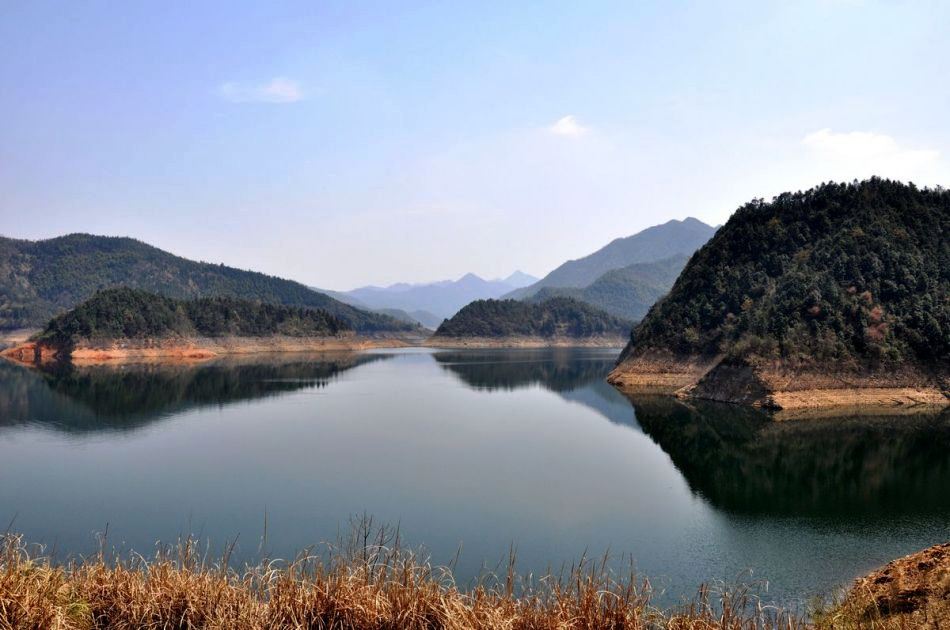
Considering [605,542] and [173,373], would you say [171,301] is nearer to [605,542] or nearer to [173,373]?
[173,373]

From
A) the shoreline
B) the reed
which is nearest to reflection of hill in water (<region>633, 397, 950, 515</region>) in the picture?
the reed

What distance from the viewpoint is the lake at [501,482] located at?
21219mm

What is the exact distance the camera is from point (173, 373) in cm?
9412

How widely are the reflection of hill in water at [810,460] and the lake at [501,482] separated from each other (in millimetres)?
189

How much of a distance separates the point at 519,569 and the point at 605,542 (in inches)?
176

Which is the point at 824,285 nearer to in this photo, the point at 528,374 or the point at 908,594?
the point at 528,374

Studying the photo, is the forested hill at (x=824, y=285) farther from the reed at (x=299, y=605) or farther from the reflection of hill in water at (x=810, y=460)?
the reed at (x=299, y=605)

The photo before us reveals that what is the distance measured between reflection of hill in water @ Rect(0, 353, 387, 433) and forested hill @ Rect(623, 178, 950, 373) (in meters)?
52.6

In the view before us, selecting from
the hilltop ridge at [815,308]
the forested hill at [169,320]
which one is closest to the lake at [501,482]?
the hilltop ridge at [815,308]

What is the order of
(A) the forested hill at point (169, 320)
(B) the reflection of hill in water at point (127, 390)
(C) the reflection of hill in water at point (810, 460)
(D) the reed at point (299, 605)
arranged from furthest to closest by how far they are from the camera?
(A) the forested hill at point (169, 320) → (B) the reflection of hill in water at point (127, 390) → (C) the reflection of hill in water at point (810, 460) → (D) the reed at point (299, 605)

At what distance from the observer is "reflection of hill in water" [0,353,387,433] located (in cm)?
5138

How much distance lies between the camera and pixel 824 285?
63906mm

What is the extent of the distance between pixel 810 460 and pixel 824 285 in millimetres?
33747

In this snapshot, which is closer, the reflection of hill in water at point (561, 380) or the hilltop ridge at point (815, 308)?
the hilltop ridge at point (815, 308)
